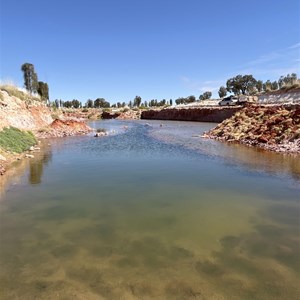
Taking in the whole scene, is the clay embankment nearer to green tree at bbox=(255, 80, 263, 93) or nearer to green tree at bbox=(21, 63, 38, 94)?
green tree at bbox=(21, 63, 38, 94)

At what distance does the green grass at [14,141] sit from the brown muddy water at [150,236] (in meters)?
6.61

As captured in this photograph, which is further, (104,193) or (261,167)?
(261,167)

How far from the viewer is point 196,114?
87188 millimetres

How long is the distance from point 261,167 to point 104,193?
990cm

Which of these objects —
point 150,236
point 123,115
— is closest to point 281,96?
point 123,115

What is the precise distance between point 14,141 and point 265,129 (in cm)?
2320

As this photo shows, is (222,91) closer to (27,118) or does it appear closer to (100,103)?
(100,103)

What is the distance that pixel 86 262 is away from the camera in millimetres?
6316

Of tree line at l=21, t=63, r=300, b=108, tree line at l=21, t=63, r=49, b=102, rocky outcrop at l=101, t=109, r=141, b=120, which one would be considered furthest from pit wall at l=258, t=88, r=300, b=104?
tree line at l=21, t=63, r=49, b=102

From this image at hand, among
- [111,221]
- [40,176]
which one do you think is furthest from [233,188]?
[40,176]

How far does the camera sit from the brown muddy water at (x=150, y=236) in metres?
5.48

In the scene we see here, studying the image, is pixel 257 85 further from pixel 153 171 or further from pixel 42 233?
pixel 42 233

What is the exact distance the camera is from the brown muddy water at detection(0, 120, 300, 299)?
18.0ft

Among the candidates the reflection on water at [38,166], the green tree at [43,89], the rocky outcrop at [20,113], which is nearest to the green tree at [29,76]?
the green tree at [43,89]
